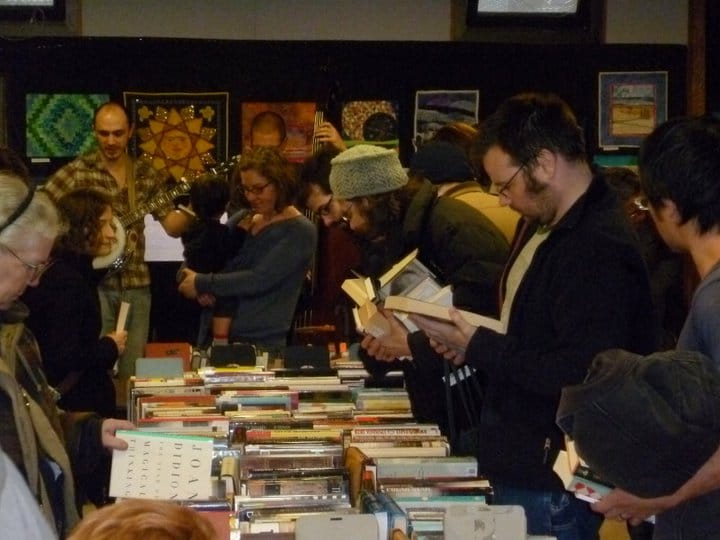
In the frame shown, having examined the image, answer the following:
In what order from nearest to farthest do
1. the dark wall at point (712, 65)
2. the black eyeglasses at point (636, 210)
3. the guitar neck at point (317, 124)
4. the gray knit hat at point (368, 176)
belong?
the gray knit hat at point (368, 176), the black eyeglasses at point (636, 210), the guitar neck at point (317, 124), the dark wall at point (712, 65)

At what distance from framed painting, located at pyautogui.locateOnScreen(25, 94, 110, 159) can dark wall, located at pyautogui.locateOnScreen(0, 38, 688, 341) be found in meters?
0.05

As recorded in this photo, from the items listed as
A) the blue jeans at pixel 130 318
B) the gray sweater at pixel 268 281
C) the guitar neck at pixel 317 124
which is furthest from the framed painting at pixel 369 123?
the gray sweater at pixel 268 281

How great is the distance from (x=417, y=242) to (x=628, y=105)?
410cm

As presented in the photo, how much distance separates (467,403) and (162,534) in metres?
2.06

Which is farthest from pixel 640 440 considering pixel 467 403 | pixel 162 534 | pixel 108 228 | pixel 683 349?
pixel 108 228

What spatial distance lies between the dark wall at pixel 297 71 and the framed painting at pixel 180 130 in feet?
0.19

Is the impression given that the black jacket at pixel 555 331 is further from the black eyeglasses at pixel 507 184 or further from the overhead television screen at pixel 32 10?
the overhead television screen at pixel 32 10

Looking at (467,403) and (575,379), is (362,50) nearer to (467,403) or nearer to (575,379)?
(467,403)

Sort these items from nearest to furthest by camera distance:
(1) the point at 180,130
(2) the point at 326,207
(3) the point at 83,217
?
(3) the point at 83,217 < (2) the point at 326,207 < (1) the point at 180,130

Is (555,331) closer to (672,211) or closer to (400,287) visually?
(672,211)

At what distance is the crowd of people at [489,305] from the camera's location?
2.31 m

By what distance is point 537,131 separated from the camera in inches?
110

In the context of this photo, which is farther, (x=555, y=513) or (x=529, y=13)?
(x=529, y=13)

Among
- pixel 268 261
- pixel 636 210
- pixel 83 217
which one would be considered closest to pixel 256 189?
pixel 268 261
